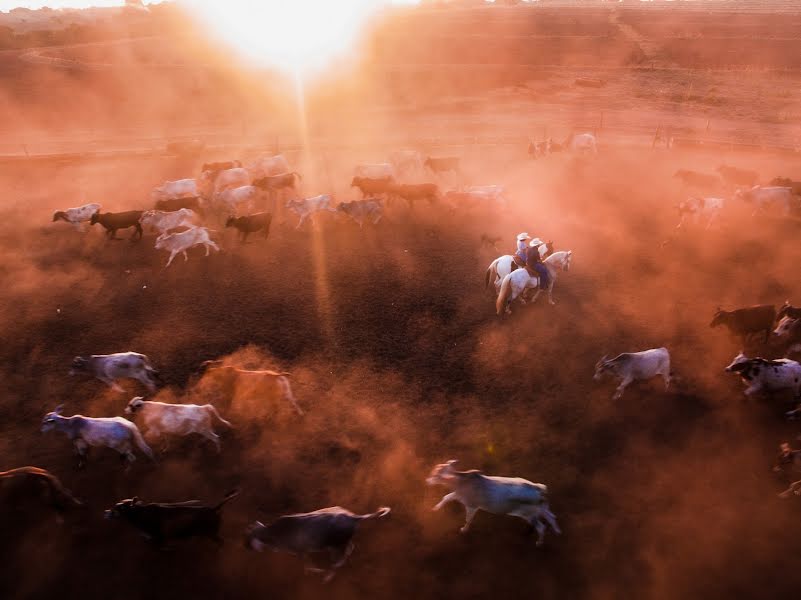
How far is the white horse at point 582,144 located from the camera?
27.5 metres

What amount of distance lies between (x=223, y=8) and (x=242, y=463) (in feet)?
256

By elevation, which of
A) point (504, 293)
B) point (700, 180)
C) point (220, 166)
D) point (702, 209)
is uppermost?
point (220, 166)

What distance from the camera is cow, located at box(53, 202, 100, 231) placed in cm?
1703

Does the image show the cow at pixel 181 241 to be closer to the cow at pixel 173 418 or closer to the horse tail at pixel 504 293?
the cow at pixel 173 418

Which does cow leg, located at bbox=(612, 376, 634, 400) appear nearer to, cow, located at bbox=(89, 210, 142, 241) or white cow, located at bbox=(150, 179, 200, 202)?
cow, located at bbox=(89, 210, 142, 241)

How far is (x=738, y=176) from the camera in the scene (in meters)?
20.9

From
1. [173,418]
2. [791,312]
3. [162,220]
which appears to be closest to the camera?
[173,418]

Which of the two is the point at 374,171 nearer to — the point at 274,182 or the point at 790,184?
the point at 274,182

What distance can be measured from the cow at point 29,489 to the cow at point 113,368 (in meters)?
2.69

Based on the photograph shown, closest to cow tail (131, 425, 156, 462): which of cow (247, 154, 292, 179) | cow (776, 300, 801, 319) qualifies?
cow (776, 300, 801, 319)

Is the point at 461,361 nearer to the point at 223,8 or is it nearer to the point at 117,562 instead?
the point at 117,562

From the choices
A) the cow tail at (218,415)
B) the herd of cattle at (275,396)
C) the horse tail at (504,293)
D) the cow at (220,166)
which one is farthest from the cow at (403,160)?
the cow tail at (218,415)

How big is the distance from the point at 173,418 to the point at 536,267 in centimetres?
962

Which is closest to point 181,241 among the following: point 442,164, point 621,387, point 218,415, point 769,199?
point 218,415
